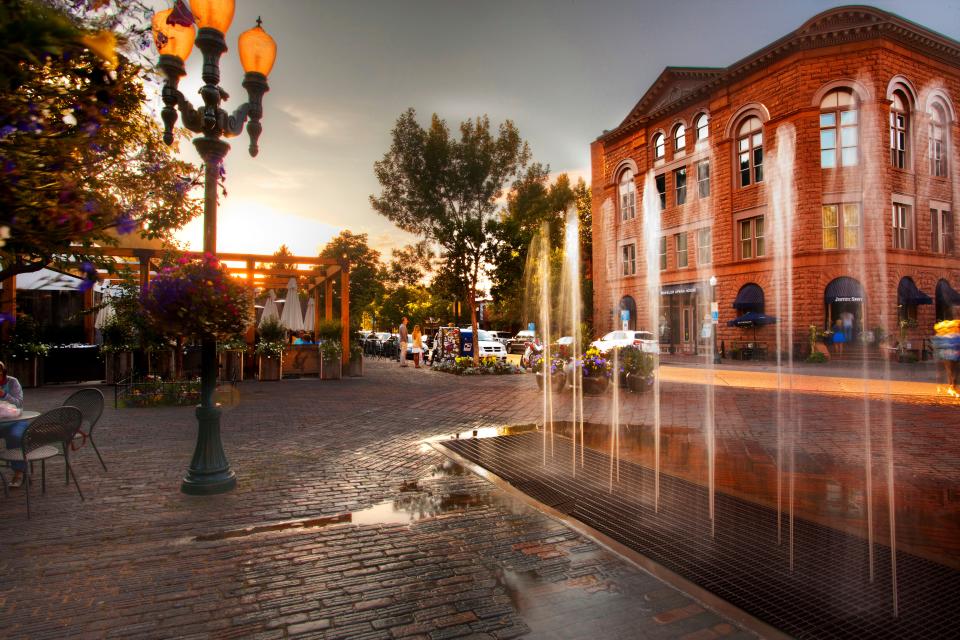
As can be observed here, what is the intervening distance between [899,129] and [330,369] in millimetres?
25556

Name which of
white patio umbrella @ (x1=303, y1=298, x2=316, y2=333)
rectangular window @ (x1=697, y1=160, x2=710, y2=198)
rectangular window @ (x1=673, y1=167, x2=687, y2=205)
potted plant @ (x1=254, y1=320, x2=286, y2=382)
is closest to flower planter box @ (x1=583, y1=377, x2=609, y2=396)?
potted plant @ (x1=254, y1=320, x2=286, y2=382)

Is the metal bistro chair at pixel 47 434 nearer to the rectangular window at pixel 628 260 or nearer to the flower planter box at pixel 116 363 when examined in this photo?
the flower planter box at pixel 116 363

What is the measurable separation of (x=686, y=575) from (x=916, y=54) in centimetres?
2847

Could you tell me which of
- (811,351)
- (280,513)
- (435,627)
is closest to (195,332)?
(280,513)

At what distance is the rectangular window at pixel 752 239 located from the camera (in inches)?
1024

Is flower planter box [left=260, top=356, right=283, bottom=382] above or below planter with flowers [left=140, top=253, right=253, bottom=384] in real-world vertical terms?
below

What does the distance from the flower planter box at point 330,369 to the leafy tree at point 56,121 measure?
15239 millimetres

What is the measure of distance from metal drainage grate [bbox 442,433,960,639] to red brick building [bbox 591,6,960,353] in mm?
16257

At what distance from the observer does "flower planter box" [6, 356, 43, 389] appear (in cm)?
1370

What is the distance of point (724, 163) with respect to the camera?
27344 mm

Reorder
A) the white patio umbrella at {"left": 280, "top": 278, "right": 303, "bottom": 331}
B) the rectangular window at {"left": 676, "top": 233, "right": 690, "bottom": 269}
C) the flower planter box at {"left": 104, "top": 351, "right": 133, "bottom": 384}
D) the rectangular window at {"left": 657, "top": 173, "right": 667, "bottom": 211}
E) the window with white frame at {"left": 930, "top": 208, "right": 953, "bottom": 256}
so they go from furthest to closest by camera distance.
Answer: the rectangular window at {"left": 657, "top": 173, "right": 667, "bottom": 211} < the rectangular window at {"left": 676, "top": 233, "right": 690, "bottom": 269} < the window with white frame at {"left": 930, "top": 208, "right": 953, "bottom": 256} < the white patio umbrella at {"left": 280, "top": 278, "right": 303, "bottom": 331} < the flower planter box at {"left": 104, "top": 351, "right": 133, "bottom": 384}

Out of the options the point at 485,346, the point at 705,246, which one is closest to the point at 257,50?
the point at 485,346

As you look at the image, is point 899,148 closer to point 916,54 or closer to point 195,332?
point 916,54

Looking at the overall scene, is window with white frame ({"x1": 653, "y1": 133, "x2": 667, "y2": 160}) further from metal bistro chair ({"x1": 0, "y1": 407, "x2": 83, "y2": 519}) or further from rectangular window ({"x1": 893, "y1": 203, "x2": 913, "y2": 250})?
metal bistro chair ({"x1": 0, "y1": 407, "x2": 83, "y2": 519})
